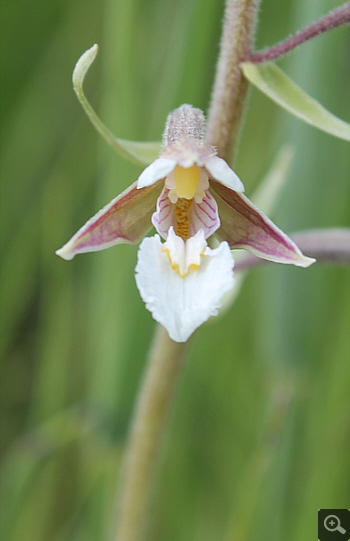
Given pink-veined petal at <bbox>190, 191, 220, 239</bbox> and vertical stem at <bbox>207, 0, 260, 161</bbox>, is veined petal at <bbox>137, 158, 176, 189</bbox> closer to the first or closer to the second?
pink-veined petal at <bbox>190, 191, 220, 239</bbox>

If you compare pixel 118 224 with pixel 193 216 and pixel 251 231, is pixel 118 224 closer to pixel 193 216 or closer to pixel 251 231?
pixel 193 216

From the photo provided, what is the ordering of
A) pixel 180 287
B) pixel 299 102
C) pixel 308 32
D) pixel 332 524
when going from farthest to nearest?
1. pixel 332 524
2. pixel 299 102
3. pixel 308 32
4. pixel 180 287

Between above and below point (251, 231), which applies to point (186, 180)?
above

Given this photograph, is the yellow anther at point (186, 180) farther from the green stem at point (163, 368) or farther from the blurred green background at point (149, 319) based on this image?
the blurred green background at point (149, 319)

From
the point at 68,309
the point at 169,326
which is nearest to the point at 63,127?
the point at 68,309

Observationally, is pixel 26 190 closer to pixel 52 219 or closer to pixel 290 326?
pixel 52 219

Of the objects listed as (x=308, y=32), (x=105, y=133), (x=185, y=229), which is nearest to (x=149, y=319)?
(x=185, y=229)
